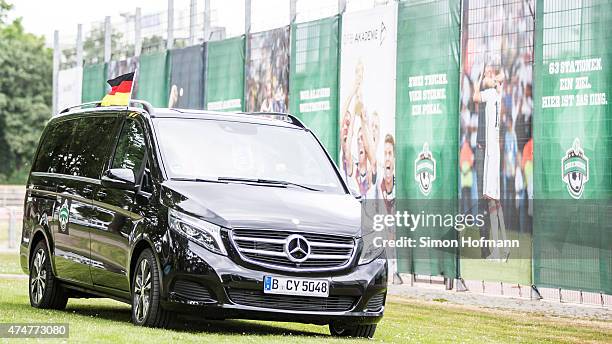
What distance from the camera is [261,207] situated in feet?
36.0

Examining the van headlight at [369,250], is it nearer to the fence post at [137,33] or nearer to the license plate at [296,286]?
the license plate at [296,286]

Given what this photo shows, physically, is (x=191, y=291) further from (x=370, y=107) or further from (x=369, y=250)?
(x=370, y=107)

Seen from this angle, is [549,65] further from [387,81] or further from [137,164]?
[137,164]

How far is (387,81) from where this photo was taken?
77.3ft

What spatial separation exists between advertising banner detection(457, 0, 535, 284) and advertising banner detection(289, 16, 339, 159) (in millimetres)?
4032

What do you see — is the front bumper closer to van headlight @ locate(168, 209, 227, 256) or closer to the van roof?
van headlight @ locate(168, 209, 227, 256)

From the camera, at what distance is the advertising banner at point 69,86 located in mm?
36781

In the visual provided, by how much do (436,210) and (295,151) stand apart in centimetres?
977

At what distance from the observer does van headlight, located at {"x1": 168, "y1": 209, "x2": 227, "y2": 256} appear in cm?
1068

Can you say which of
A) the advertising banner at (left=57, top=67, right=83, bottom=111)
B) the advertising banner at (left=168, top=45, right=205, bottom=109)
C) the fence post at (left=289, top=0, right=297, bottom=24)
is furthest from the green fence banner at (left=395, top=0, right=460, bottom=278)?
the advertising banner at (left=57, top=67, right=83, bottom=111)

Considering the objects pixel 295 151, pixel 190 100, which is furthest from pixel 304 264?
pixel 190 100

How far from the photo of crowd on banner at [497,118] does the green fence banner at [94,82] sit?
15708 millimetres

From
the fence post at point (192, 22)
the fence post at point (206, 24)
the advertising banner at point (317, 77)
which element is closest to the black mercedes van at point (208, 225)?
the advertising banner at point (317, 77)

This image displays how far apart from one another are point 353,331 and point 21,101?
224 ft
